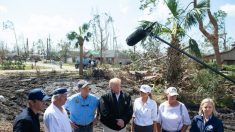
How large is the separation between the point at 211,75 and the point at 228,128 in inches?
181

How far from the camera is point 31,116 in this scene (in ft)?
14.9

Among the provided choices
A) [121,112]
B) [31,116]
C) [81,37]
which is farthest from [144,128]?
[81,37]

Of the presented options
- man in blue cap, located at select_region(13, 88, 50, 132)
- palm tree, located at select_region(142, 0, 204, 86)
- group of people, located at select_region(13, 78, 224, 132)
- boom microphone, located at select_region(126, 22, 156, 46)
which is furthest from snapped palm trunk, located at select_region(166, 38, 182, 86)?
boom microphone, located at select_region(126, 22, 156, 46)

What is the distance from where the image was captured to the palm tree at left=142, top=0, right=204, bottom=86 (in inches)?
625

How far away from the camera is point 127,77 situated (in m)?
21.0

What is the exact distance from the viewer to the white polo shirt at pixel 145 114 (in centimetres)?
709

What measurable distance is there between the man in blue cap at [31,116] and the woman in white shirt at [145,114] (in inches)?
108

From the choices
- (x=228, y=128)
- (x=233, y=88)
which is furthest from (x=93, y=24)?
(x=228, y=128)

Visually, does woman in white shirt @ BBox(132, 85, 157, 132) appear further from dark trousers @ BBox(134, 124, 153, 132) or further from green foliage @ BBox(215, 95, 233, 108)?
green foliage @ BBox(215, 95, 233, 108)

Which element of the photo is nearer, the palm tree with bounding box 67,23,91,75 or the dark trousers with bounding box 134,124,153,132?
the dark trousers with bounding box 134,124,153,132

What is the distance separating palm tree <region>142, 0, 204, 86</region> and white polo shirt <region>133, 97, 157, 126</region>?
8925 mm

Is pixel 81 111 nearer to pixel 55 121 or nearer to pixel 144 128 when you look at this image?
pixel 144 128

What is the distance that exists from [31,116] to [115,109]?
2.60m

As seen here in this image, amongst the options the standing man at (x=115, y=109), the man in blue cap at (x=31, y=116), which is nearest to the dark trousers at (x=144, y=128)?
the standing man at (x=115, y=109)
